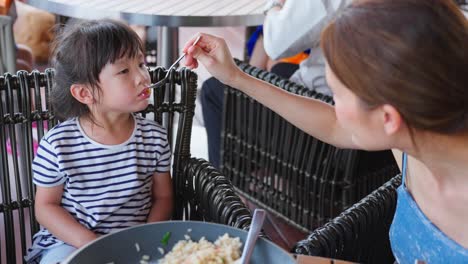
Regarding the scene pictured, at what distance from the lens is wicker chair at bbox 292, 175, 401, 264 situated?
108cm

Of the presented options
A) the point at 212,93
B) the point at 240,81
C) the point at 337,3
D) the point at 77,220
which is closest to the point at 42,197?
the point at 77,220

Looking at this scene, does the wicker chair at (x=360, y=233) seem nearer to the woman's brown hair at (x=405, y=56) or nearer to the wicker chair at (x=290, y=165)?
the woman's brown hair at (x=405, y=56)

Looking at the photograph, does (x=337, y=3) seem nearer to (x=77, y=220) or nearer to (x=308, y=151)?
(x=308, y=151)

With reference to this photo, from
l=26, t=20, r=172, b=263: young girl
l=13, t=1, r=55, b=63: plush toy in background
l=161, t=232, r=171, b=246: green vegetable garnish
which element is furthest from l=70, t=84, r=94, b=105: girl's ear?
l=13, t=1, r=55, b=63: plush toy in background

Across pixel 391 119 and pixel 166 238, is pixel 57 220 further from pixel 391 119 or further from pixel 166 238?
pixel 391 119

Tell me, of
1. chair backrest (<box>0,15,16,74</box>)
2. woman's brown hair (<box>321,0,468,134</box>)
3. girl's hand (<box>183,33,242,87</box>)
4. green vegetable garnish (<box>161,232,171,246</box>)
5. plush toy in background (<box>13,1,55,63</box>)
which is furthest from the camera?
plush toy in background (<box>13,1,55,63</box>)

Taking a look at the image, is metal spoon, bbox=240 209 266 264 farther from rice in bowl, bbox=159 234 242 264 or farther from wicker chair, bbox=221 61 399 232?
wicker chair, bbox=221 61 399 232

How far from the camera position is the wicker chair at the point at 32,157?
1269mm

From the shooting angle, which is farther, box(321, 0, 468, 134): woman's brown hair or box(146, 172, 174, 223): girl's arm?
box(146, 172, 174, 223): girl's arm

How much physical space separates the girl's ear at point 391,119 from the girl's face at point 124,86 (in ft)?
1.95

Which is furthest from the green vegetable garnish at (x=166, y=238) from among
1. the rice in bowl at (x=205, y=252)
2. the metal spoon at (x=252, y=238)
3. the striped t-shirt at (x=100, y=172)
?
the striped t-shirt at (x=100, y=172)

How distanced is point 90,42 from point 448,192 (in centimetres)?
75

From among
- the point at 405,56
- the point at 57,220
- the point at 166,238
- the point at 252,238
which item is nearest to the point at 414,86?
the point at 405,56

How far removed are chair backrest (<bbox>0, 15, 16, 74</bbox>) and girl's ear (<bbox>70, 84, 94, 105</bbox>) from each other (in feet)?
4.30
